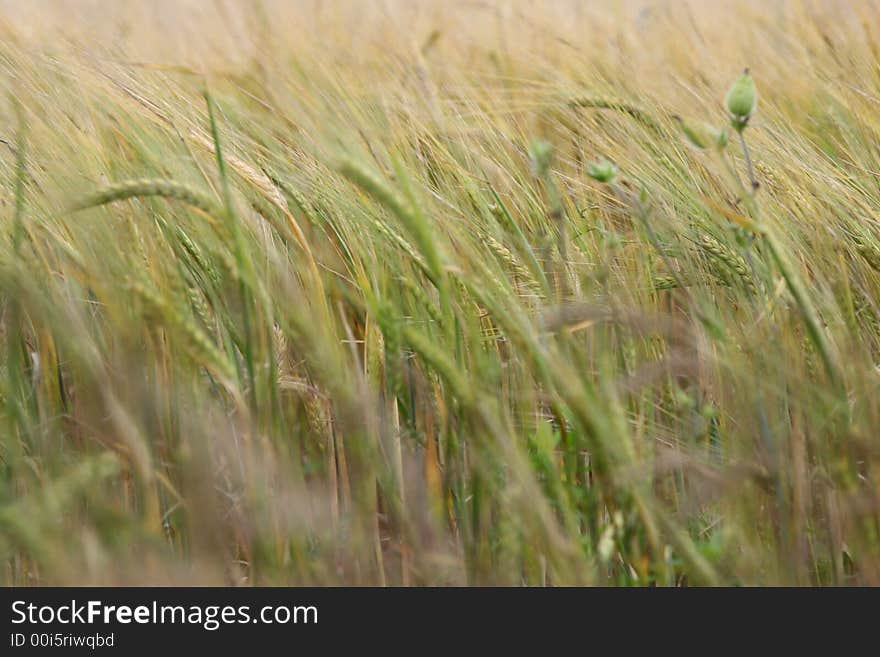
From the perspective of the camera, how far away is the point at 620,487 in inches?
31.0

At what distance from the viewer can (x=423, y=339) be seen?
78 centimetres

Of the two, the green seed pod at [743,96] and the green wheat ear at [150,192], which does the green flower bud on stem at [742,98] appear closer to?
the green seed pod at [743,96]

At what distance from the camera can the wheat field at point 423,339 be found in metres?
0.82

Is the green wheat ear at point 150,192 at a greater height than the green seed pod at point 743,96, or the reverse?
the green seed pod at point 743,96

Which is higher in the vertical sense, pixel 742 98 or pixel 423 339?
pixel 742 98

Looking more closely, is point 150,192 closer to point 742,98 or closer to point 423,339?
point 423,339

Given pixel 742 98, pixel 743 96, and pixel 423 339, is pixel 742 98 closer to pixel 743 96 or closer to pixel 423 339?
pixel 743 96

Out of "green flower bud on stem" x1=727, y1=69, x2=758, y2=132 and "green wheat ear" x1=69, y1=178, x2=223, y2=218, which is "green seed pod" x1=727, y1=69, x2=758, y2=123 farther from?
"green wheat ear" x1=69, y1=178, x2=223, y2=218

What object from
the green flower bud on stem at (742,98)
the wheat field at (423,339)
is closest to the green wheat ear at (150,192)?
the wheat field at (423,339)

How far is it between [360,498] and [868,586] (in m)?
0.43

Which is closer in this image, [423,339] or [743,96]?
[423,339]

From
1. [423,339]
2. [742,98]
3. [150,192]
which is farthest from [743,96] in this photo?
[150,192]

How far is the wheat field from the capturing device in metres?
0.82
